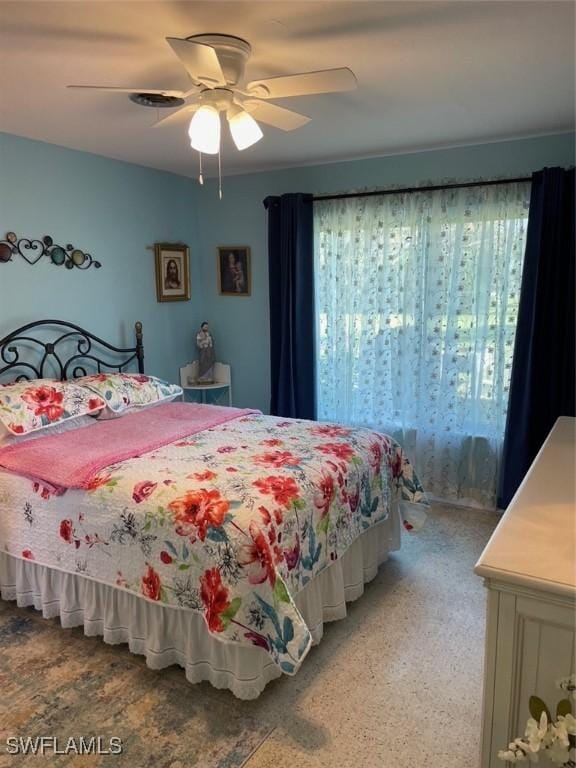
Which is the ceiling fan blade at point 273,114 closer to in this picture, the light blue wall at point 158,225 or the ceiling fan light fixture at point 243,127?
the ceiling fan light fixture at point 243,127

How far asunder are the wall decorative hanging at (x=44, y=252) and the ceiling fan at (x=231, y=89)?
1467 mm

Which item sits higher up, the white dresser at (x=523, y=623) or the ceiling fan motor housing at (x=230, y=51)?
the ceiling fan motor housing at (x=230, y=51)

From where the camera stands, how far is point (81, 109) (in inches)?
108

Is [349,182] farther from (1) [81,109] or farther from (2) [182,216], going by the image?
(1) [81,109]

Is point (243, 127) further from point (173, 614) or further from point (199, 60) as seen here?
point (173, 614)

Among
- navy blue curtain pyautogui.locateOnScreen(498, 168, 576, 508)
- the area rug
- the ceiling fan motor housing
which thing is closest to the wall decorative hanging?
the ceiling fan motor housing

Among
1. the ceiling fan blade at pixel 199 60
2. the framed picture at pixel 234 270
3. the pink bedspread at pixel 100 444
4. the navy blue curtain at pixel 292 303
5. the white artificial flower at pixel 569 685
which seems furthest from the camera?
the framed picture at pixel 234 270

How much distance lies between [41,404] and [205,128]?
5.65 ft

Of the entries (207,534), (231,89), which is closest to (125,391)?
(207,534)

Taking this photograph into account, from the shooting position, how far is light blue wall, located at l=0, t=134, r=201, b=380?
3312 millimetres

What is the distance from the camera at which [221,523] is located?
206 centimetres

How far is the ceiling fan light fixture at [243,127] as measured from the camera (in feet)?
7.04

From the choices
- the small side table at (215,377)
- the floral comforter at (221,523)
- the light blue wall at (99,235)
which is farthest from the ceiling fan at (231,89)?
the small side table at (215,377)

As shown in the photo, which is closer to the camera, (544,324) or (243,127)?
(243,127)
